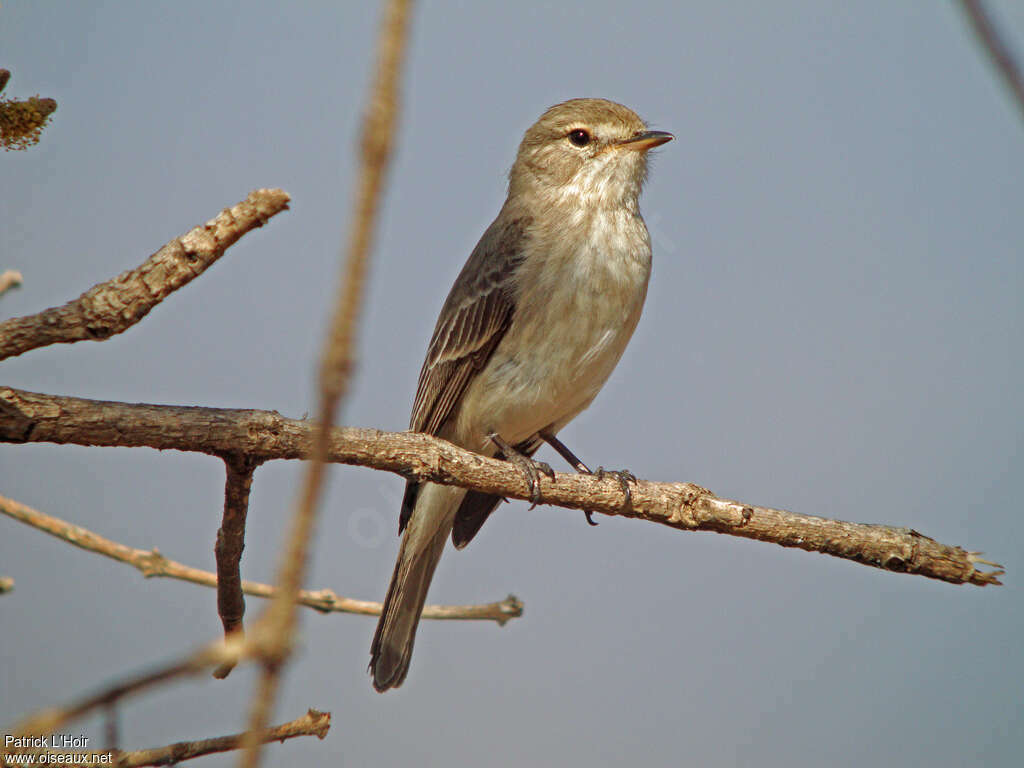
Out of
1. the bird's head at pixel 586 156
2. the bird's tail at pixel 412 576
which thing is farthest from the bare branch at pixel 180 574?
the bird's head at pixel 586 156

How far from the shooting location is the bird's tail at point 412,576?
4.95 m

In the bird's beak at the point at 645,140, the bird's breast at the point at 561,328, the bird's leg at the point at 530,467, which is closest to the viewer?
the bird's leg at the point at 530,467

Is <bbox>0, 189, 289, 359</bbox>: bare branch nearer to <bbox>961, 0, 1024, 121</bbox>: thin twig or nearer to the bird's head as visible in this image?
<bbox>961, 0, 1024, 121</bbox>: thin twig

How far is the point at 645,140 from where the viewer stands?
523cm

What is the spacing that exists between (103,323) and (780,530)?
244 cm

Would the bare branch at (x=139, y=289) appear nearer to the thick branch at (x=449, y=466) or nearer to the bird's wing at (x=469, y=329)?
the thick branch at (x=449, y=466)

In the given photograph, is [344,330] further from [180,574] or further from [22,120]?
[180,574]

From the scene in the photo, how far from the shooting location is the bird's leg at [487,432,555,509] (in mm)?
3941

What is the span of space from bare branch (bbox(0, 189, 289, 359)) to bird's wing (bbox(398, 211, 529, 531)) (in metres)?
2.34

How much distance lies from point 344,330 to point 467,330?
14.3 feet

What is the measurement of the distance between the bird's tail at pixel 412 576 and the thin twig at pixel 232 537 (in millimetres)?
1928

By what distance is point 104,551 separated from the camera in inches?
136

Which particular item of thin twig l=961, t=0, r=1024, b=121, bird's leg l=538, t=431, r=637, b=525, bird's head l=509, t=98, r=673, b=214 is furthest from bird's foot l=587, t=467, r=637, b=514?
thin twig l=961, t=0, r=1024, b=121

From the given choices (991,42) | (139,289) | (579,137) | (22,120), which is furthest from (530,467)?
(991,42)
